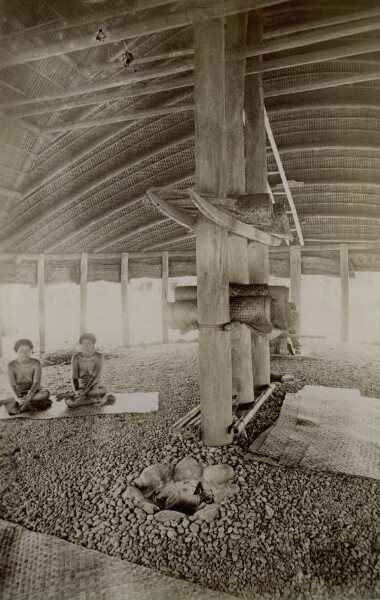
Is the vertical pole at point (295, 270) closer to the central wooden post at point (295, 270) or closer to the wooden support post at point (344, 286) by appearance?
the central wooden post at point (295, 270)

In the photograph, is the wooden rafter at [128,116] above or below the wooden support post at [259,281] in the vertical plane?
above

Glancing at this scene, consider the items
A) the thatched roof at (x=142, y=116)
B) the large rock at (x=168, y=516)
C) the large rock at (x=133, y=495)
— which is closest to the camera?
the large rock at (x=168, y=516)

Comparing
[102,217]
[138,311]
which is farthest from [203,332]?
[138,311]

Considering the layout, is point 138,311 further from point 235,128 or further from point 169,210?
point 169,210

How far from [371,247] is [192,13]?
848 centimetres

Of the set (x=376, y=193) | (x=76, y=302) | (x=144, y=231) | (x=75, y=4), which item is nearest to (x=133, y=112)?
(x=75, y=4)

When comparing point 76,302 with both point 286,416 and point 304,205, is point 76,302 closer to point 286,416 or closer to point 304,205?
point 304,205

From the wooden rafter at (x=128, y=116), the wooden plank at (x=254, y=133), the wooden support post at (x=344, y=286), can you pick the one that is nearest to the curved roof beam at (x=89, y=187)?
the wooden rafter at (x=128, y=116)

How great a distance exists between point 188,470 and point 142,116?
5344mm

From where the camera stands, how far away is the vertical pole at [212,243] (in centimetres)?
391

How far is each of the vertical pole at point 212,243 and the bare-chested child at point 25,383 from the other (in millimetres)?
2938

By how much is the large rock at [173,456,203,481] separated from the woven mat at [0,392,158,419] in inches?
69.2

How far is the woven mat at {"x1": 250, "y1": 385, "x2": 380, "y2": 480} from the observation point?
3.61 meters

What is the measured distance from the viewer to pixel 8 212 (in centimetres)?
889
